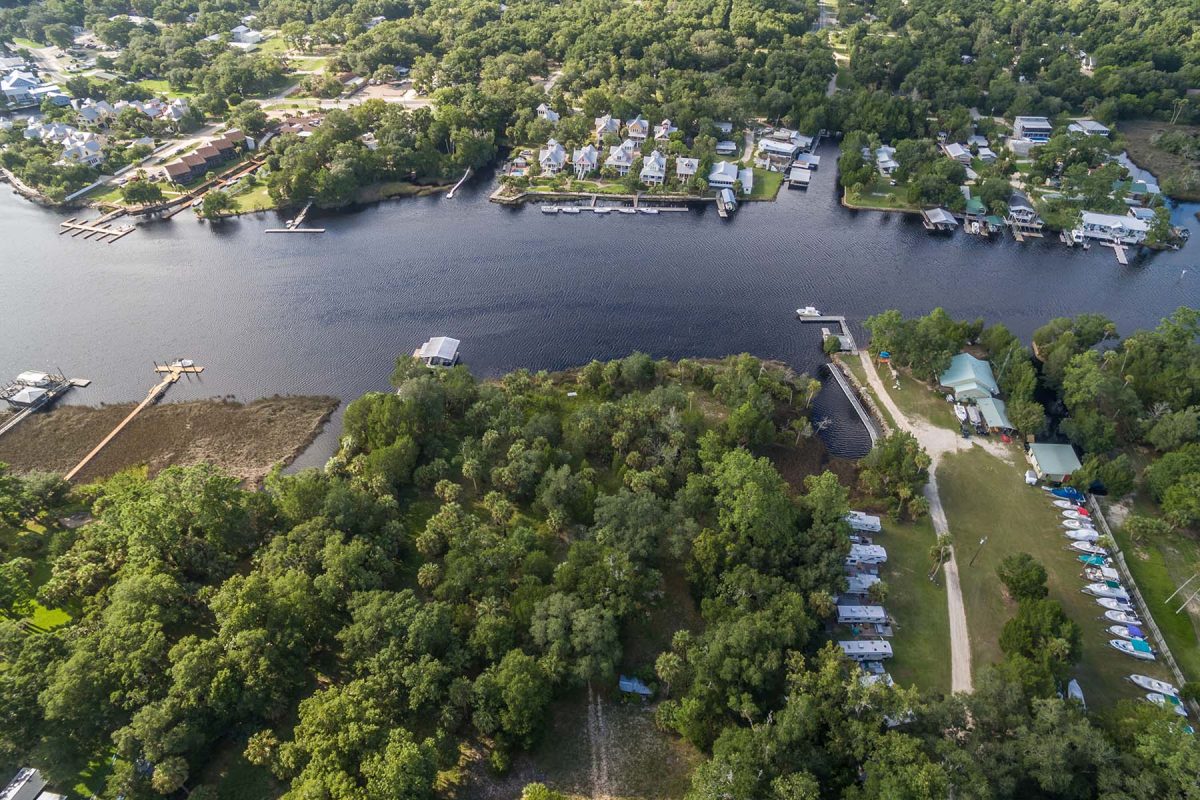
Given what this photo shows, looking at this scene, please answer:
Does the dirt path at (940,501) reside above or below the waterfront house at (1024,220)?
below

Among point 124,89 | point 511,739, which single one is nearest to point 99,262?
point 124,89

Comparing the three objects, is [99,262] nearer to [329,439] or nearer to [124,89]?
[329,439]

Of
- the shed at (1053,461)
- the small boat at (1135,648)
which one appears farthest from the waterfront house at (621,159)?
the small boat at (1135,648)

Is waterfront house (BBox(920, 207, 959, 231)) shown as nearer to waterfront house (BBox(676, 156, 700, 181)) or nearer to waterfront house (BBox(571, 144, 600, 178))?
waterfront house (BBox(676, 156, 700, 181))

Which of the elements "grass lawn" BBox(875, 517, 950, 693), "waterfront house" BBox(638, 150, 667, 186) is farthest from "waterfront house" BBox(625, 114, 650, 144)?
"grass lawn" BBox(875, 517, 950, 693)

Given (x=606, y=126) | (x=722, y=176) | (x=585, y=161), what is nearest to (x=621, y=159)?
(x=585, y=161)

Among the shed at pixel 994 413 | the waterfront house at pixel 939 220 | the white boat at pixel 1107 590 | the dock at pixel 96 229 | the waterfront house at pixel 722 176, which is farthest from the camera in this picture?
the waterfront house at pixel 722 176

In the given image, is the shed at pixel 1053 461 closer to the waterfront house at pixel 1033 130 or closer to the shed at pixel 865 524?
the shed at pixel 865 524
